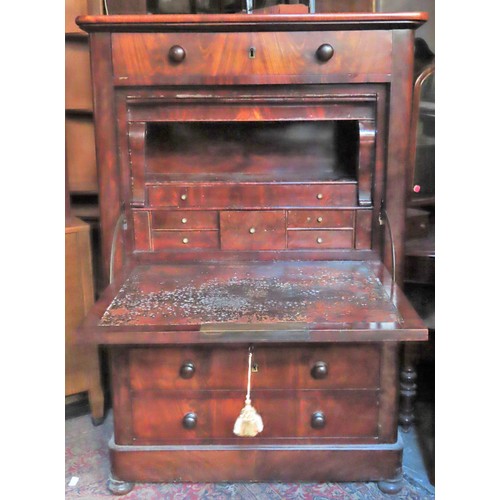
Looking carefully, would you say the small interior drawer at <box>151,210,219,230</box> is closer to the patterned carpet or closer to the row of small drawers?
the row of small drawers

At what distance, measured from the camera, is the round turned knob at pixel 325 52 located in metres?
1.51

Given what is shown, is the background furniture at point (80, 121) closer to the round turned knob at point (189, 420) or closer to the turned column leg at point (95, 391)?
the turned column leg at point (95, 391)

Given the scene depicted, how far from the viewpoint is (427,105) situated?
6.38 ft

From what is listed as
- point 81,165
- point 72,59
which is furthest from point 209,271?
point 72,59

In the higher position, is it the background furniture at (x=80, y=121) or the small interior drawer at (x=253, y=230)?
the background furniture at (x=80, y=121)

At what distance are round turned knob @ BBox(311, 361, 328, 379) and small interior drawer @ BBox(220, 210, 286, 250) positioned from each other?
361 mm

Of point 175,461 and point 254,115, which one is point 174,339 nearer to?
point 175,461

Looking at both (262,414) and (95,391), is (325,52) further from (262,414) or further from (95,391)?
(95,391)

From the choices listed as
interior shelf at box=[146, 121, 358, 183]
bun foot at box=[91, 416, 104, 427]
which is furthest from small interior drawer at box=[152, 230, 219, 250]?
bun foot at box=[91, 416, 104, 427]

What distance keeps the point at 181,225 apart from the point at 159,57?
1.57ft

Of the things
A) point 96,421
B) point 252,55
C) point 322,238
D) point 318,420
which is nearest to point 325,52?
point 252,55

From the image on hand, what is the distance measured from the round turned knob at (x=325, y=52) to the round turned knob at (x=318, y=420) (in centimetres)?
99

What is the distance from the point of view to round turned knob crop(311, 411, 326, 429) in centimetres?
160

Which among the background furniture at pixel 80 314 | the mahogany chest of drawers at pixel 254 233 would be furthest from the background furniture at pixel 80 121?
the mahogany chest of drawers at pixel 254 233
